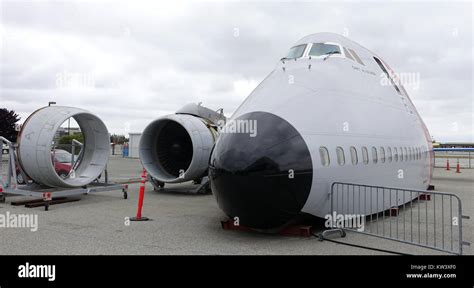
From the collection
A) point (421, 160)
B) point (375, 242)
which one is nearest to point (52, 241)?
point (375, 242)

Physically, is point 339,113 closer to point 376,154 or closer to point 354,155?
point 354,155

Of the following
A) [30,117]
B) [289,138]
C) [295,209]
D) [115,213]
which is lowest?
[115,213]

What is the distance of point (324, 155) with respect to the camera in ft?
23.3

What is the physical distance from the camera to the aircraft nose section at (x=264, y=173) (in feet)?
21.4

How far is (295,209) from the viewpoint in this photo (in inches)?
268

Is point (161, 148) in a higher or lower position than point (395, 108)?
lower

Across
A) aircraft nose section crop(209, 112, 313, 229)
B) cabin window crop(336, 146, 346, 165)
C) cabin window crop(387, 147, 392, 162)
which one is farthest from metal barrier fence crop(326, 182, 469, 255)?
aircraft nose section crop(209, 112, 313, 229)

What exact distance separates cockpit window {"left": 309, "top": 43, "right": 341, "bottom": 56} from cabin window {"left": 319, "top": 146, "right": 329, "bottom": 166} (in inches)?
136

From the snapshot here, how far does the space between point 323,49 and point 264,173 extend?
4.71m

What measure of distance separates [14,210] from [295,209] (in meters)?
8.53

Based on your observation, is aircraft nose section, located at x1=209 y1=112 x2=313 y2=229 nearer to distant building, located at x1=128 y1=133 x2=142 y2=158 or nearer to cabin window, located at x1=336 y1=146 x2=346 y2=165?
cabin window, located at x1=336 y1=146 x2=346 y2=165

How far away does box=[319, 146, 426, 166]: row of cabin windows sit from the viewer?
7.15 m

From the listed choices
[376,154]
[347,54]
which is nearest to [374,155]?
[376,154]
